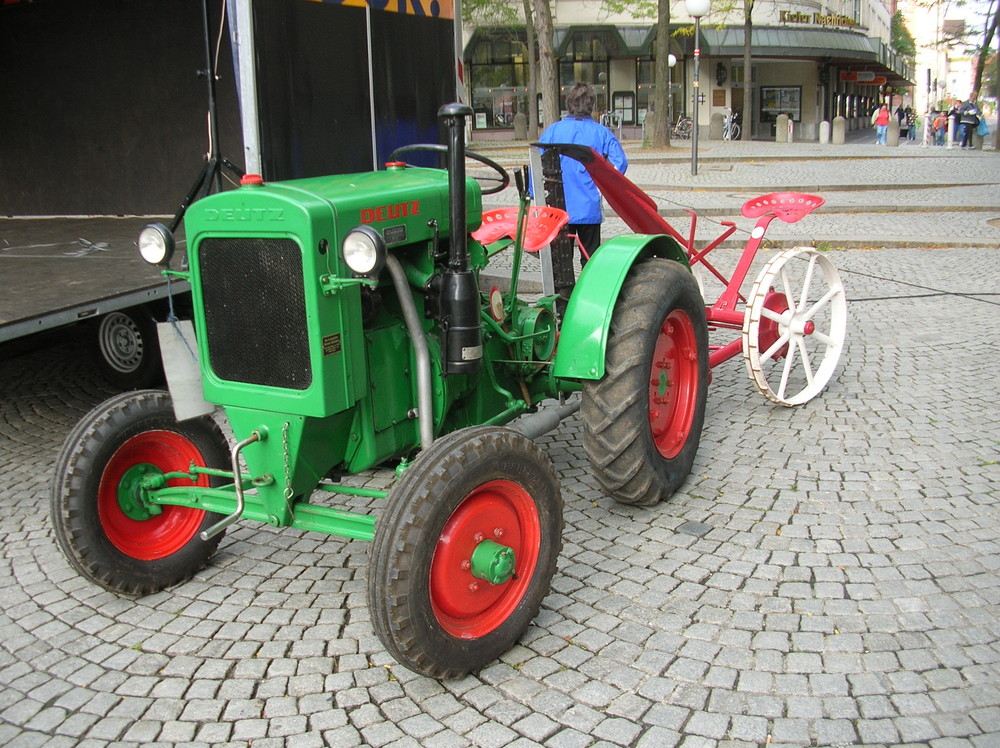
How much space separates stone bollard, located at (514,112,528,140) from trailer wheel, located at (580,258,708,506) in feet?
98.8

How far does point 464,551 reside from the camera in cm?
275

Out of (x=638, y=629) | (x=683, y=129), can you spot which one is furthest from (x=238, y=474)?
(x=683, y=129)

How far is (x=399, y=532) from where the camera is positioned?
8.20 feet

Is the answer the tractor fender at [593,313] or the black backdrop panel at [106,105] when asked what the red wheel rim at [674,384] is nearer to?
the tractor fender at [593,313]

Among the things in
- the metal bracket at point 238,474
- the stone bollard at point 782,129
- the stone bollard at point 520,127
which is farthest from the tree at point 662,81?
the metal bracket at point 238,474

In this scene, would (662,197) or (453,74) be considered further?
(662,197)

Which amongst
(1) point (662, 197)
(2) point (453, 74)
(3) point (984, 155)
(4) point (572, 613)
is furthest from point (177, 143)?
(3) point (984, 155)

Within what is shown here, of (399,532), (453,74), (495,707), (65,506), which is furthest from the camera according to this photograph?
(453,74)

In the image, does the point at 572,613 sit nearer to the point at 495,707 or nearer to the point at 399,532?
the point at 495,707

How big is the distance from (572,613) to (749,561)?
80 cm

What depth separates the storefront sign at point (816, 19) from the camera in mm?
37312

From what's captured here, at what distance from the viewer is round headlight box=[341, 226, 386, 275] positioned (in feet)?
8.39

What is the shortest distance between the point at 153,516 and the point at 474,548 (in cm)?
134

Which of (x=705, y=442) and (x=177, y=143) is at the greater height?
(x=177, y=143)
